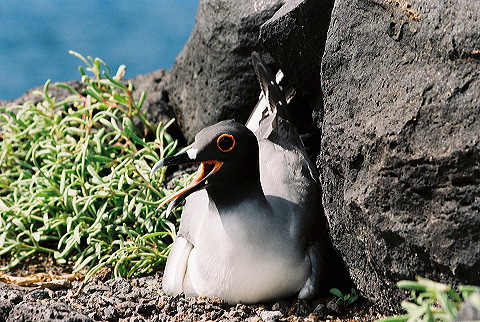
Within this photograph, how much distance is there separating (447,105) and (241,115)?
2421 millimetres

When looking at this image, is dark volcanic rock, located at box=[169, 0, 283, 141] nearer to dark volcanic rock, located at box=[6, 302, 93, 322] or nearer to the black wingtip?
the black wingtip

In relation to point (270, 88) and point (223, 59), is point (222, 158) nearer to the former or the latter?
point (270, 88)

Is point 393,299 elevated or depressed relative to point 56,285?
depressed

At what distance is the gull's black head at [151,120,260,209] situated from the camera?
3.65 metres

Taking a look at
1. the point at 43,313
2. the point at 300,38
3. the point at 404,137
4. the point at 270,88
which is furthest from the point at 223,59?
the point at 43,313

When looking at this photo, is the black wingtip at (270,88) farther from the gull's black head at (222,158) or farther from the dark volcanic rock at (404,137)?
the dark volcanic rock at (404,137)

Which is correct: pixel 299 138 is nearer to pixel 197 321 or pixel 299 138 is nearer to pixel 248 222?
pixel 248 222

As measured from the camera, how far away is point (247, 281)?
3684 mm

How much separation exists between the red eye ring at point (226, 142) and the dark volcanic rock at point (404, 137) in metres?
0.47

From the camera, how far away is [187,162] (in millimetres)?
3625

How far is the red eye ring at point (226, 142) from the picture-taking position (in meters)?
3.66

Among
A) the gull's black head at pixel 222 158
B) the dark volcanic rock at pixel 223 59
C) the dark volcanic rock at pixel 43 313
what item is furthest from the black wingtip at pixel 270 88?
the dark volcanic rock at pixel 43 313

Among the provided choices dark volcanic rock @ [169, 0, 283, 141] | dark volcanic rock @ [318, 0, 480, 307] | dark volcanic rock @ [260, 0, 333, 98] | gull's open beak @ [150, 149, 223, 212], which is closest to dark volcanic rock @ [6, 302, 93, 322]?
gull's open beak @ [150, 149, 223, 212]

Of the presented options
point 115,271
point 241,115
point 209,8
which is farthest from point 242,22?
point 115,271
